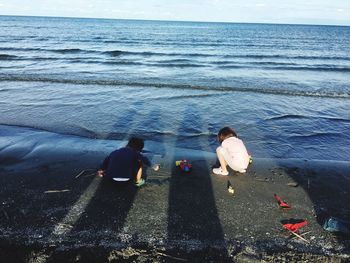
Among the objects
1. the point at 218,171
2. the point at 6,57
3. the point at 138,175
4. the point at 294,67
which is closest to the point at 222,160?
the point at 218,171

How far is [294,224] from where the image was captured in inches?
179

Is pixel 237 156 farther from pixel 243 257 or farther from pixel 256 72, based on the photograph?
pixel 256 72

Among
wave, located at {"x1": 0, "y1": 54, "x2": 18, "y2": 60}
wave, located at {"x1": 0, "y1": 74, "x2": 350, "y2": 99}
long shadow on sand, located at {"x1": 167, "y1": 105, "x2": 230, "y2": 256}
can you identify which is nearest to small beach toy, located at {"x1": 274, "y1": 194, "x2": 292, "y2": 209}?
long shadow on sand, located at {"x1": 167, "y1": 105, "x2": 230, "y2": 256}

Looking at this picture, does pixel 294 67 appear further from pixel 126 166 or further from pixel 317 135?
pixel 126 166

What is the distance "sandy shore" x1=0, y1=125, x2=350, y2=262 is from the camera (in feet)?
12.8

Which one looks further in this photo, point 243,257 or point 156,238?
point 156,238

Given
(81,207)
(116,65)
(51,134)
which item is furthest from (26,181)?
(116,65)

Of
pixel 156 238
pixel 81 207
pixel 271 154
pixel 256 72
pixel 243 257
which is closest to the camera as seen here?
pixel 243 257

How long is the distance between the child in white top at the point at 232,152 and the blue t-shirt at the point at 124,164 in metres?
1.71

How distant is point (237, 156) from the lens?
19.3 ft

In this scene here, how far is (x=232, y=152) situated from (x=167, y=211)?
6.07ft

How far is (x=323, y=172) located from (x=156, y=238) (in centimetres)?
420

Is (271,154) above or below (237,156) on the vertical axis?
below

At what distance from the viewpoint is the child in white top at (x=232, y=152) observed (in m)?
5.90
